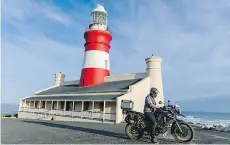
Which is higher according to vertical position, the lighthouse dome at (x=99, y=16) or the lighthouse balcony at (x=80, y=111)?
the lighthouse dome at (x=99, y=16)

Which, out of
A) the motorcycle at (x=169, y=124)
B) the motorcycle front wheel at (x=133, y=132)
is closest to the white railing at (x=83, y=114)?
the motorcycle front wheel at (x=133, y=132)

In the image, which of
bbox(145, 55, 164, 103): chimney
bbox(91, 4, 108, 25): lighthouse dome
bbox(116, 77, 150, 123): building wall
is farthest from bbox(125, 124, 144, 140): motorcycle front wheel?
bbox(91, 4, 108, 25): lighthouse dome

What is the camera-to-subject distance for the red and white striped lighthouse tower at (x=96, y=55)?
93.8 ft

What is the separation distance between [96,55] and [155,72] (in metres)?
8.71

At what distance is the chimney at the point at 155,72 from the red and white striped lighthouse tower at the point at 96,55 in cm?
706

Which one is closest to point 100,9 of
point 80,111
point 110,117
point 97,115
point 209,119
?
point 80,111

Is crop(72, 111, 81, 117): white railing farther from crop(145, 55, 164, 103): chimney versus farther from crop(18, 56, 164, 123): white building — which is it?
crop(145, 55, 164, 103): chimney

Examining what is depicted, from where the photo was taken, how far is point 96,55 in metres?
28.6

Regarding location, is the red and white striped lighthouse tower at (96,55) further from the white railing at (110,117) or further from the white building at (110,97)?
the white railing at (110,117)

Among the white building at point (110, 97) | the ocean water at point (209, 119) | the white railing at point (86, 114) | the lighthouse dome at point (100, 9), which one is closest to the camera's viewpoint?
the white building at point (110, 97)

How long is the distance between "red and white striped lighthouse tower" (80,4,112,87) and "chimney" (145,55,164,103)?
7.06 meters

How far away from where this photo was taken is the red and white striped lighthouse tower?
28.6 metres

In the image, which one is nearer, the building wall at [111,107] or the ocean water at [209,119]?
the building wall at [111,107]

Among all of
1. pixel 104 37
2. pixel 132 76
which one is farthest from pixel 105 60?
pixel 132 76
